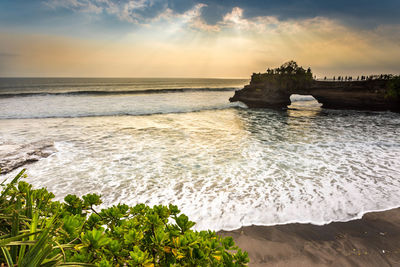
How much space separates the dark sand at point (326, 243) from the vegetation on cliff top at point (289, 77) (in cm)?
2945

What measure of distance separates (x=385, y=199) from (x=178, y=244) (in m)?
7.10

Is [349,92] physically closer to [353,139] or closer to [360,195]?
[353,139]

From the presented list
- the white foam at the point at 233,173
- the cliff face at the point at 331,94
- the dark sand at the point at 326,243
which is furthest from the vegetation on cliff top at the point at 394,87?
the dark sand at the point at 326,243

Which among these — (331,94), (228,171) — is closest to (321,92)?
(331,94)

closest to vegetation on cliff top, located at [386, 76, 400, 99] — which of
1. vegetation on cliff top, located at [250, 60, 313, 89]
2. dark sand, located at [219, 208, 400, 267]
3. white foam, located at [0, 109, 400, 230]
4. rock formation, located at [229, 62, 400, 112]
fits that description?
rock formation, located at [229, 62, 400, 112]

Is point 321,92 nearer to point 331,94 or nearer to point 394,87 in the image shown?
point 331,94

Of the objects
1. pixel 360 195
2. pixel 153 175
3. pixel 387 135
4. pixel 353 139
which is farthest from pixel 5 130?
pixel 387 135

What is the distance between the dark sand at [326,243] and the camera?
151 inches

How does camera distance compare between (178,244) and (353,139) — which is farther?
(353,139)

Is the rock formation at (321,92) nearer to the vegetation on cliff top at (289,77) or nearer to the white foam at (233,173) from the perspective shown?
the vegetation on cliff top at (289,77)

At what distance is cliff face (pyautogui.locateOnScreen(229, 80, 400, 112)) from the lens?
25.9 metres

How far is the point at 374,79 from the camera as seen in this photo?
26.6 meters

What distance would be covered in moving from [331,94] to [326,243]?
100ft

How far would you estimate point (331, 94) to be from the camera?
28859 millimetres
